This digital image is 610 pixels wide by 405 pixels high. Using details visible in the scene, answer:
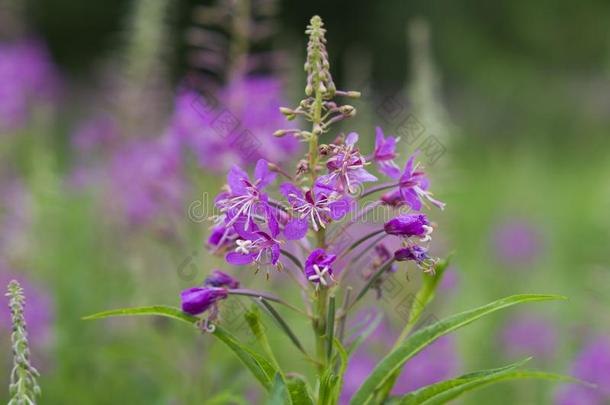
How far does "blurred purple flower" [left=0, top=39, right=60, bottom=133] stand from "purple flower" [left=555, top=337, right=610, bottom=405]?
4262 millimetres

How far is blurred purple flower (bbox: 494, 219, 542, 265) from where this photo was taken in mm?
7684

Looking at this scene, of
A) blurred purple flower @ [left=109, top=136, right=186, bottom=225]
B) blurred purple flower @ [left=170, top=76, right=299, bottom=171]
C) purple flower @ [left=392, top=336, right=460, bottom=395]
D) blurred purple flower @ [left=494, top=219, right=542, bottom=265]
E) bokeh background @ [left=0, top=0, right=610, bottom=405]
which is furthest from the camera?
blurred purple flower @ [left=494, top=219, right=542, bottom=265]

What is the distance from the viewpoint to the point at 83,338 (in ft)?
19.2

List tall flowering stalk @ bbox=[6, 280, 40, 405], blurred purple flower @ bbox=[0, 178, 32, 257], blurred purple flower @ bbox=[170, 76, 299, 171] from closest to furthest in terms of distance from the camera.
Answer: tall flowering stalk @ bbox=[6, 280, 40, 405] < blurred purple flower @ bbox=[170, 76, 299, 171] < blurred purple flower @ bbox=[0, 178, 32, 257]

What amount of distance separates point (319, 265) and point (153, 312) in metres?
0.43

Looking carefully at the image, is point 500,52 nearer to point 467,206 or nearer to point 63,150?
point 467,206

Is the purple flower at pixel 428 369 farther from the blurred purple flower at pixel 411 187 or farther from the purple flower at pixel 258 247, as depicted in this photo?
the purple flower at pixel 258 247

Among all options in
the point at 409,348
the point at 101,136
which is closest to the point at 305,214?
the point at 409,348

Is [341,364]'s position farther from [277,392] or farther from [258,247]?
[258,247]

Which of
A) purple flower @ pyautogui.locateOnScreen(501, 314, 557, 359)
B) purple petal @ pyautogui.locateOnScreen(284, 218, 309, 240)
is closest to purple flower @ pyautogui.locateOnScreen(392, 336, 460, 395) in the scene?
purple flower @ pyautogui.locateOnScreen(501, 314, 557, 359)

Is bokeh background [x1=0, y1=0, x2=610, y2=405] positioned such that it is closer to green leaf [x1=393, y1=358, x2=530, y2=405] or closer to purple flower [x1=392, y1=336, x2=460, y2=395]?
purple flower [x1=392, y1=336, x2=460, y2=395]

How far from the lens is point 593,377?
4.39m

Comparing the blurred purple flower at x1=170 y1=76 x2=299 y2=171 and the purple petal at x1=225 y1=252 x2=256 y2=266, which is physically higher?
the blurred purple flower at x1=170 y1=76 x2=299 y2=171

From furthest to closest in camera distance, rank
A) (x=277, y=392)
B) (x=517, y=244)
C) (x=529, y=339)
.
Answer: (x=517, y=244) < (x=529, y=339) < (x=277, y=392)
